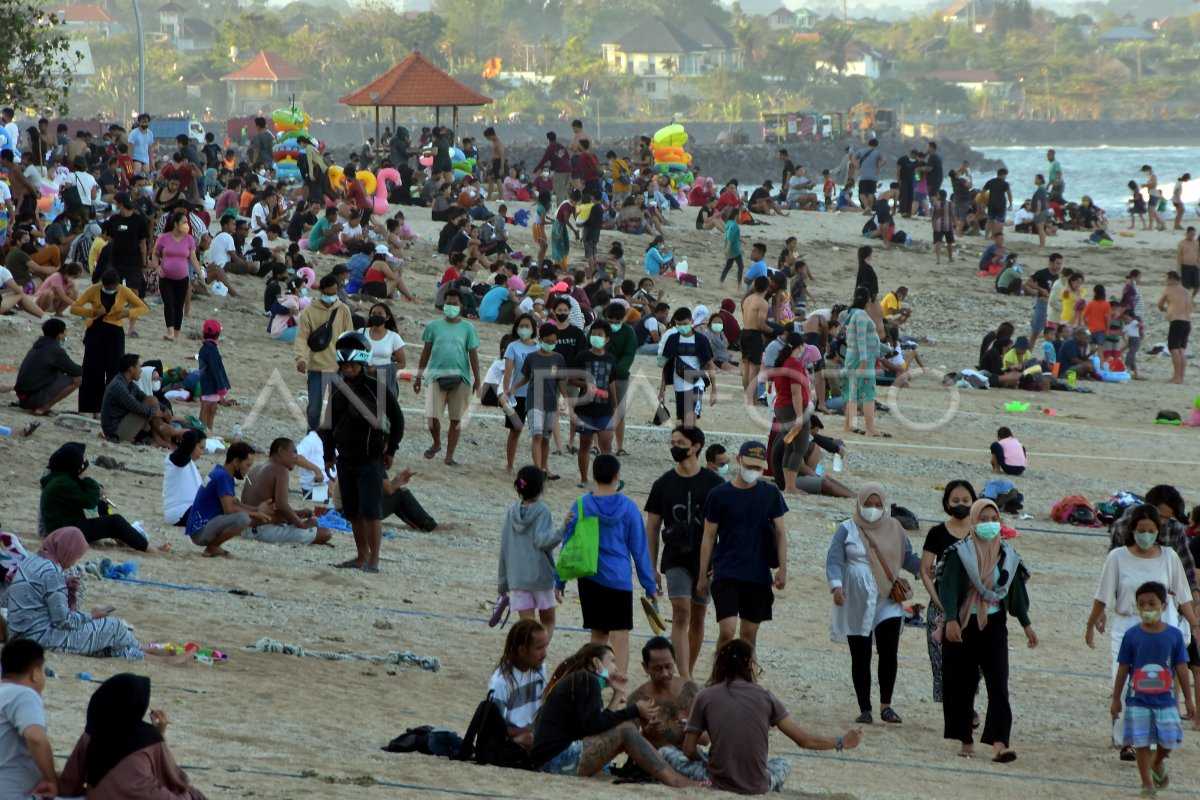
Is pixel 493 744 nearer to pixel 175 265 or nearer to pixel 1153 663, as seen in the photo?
pixel 1153 663

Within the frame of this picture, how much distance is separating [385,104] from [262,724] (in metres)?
32.0

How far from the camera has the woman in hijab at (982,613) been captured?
8.06 m

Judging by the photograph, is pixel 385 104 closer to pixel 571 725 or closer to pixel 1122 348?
pixel 1122 348

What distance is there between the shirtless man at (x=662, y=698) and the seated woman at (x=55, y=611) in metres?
2.62

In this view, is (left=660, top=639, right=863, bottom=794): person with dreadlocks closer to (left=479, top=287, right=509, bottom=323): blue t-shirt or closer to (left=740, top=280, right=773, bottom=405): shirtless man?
(left=740, top=280, right=773, bottom=405): shirtless man

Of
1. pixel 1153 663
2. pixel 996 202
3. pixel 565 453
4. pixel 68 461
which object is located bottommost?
pixel 565 453

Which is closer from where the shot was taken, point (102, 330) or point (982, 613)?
point (982, 613)

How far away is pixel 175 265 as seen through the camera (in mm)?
17047

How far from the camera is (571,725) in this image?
23.6ft

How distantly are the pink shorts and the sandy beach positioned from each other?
488 mm

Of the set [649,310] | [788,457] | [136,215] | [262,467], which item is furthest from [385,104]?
[262,467]

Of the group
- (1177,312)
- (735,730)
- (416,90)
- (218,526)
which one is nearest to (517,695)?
(735,730)

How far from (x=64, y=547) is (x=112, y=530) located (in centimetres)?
213

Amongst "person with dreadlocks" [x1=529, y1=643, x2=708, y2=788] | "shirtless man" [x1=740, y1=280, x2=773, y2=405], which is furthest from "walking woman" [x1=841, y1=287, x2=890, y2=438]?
"person with dreadlocks" [x1=529, y1=643, x2=708, y2=788]
